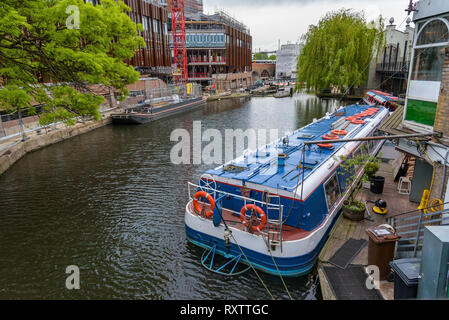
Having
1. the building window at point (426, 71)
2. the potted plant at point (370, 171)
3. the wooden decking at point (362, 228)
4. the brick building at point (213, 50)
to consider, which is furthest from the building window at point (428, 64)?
the brick building at point (213, 50)

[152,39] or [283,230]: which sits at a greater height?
[152,39]

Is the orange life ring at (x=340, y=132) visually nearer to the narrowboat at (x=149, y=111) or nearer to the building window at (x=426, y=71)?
the building window at (x=426, y=71)

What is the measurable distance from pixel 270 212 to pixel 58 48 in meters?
9.64

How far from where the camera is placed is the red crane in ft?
209

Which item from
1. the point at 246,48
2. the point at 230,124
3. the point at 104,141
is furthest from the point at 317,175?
the point at 246,48

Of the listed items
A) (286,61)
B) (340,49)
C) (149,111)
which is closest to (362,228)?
(149,111)

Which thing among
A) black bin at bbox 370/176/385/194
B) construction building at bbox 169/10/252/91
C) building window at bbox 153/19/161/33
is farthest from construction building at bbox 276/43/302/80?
black bin at bbox 370/176/385/194

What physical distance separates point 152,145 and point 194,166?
23.7 ft

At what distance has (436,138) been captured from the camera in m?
8.08

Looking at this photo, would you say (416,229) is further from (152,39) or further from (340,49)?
(152,39)

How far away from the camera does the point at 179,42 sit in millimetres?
67125

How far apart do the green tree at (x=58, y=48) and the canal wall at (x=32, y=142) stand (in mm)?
4846

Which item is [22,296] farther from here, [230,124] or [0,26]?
[230,124]

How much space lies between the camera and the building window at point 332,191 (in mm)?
9860
